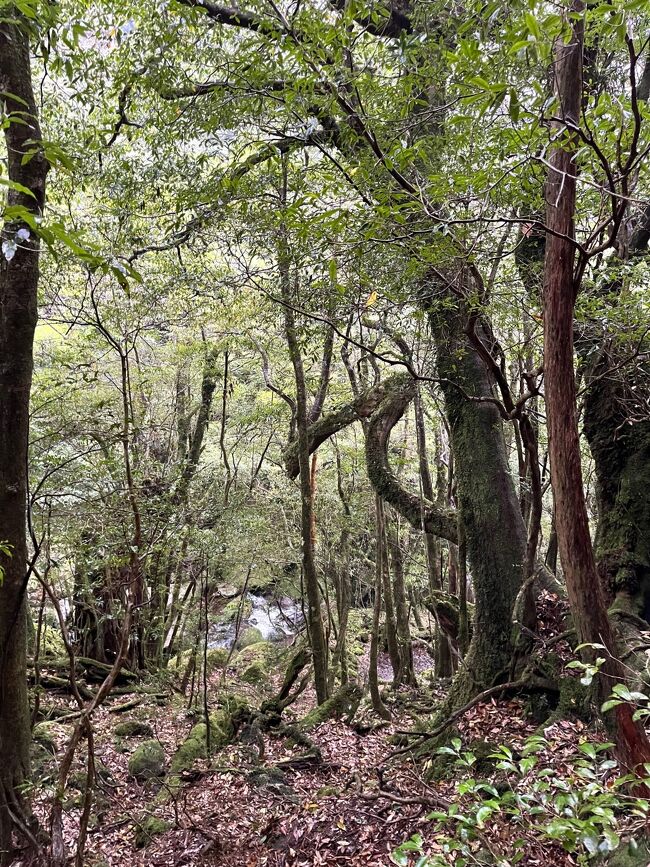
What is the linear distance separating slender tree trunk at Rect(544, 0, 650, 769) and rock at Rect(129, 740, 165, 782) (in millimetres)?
5770

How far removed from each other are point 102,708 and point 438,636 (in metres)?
6.04

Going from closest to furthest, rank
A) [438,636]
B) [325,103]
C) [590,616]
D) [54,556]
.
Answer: [590,616], [325,103], [54,556], [438,636]

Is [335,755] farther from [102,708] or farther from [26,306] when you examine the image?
[26,306]

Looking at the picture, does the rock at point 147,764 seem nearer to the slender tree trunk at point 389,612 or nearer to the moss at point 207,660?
the slender tree trunk at point 389,612

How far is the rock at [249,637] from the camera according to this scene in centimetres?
1488

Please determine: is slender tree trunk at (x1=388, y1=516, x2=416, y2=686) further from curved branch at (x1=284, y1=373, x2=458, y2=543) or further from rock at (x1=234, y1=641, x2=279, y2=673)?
curved branch at (x1=284, y1=373, x2=458, y2=543)

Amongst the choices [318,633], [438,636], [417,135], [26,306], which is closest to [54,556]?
[318,633]

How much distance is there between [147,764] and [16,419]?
5.21 meters

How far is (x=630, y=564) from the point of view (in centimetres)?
456

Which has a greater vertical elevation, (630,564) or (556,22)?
(556,22)

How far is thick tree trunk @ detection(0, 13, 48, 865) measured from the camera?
3.18m

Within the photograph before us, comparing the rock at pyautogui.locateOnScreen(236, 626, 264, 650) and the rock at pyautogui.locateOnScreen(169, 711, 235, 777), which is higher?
the rock at pyautogui.locateOnScreen(236, 626, 264, 650)

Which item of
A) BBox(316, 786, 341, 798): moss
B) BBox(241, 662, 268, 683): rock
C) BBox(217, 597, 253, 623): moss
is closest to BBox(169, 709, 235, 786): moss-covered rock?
BBox(316, 786, 341, 798): moss

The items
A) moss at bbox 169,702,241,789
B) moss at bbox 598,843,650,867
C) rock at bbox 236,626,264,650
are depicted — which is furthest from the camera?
rock at bbox 236,626,264,650
